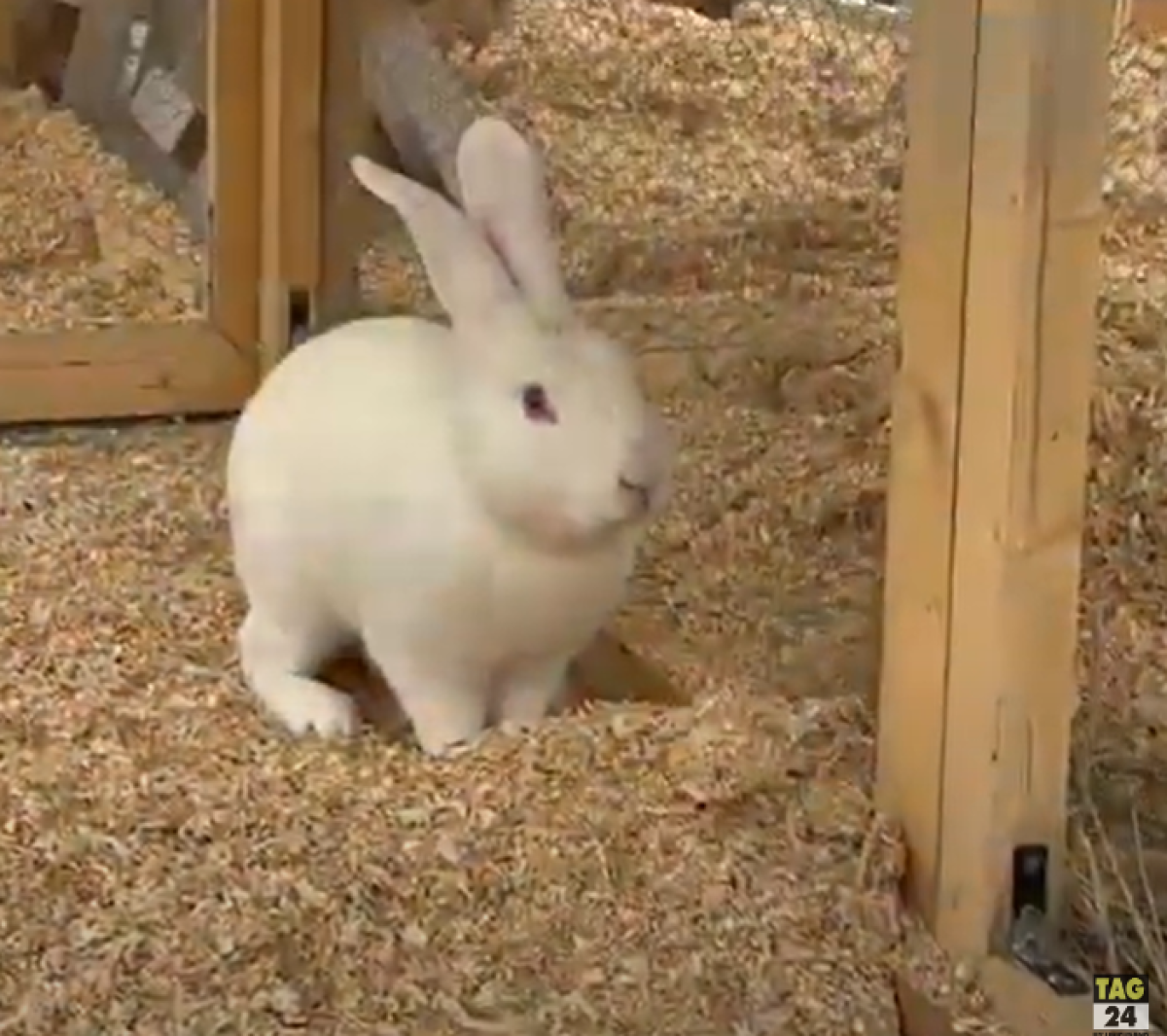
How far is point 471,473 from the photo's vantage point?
198 cm

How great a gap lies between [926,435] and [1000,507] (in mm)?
89

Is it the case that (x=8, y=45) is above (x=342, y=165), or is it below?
above

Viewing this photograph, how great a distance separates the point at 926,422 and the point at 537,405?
30cm

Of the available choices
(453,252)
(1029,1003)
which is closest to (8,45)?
(453,252)

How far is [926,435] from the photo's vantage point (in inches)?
70.7

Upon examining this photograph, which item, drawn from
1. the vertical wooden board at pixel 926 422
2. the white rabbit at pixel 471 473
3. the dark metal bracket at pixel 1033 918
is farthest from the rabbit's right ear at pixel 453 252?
the dark metal bracket at pixel 1033 918

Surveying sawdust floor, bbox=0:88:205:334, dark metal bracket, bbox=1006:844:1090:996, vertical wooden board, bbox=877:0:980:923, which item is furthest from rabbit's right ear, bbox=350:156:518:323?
sawdust floor, bbox=0:88:205:334

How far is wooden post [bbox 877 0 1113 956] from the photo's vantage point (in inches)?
66.4

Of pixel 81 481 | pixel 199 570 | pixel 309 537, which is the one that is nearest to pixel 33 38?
pixel 81 481

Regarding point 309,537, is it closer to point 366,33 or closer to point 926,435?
point 926,435

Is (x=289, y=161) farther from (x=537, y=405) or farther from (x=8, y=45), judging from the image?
(x=537, y=405)

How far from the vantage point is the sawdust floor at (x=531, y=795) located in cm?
179

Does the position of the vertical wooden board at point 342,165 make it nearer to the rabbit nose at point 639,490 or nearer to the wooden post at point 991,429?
the rabbit nose at point 639,490

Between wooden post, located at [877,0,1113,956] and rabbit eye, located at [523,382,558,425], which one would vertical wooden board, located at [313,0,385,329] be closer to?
rabbit eye, located at [523,382,558,425]
